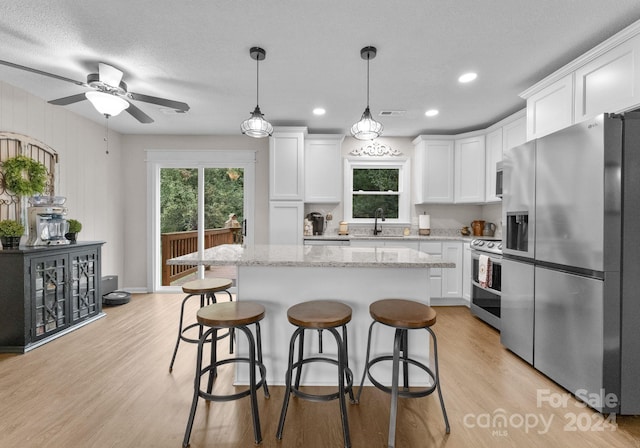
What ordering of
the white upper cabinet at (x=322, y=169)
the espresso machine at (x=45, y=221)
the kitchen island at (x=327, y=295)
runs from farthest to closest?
1. the white upper cabinet at (x=322, y=169)
2. the espresso machine at (x=45, y=221)
3. the kitchen island at (x=327, y=295)

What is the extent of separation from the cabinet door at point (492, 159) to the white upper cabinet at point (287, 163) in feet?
8.39

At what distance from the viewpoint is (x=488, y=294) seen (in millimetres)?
3562

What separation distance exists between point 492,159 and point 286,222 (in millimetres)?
2936

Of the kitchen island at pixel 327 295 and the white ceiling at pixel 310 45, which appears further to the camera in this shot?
the kitchen island at pixel 327 295

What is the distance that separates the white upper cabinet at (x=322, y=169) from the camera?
4.64 metres

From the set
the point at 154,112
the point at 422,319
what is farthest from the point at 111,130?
the point at 422,319

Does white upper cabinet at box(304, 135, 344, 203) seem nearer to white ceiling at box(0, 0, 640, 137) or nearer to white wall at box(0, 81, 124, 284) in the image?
white ceiling at box(0, 0, 640, 137)

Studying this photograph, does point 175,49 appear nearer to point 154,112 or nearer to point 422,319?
point 154,112

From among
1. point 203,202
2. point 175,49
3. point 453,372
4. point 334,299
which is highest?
point 175,49

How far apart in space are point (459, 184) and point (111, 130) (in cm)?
526

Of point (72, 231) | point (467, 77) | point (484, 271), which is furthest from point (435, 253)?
point (72, 231)

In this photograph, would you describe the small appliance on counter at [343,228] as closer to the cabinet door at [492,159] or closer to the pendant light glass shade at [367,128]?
the cabinet door at [492,159]

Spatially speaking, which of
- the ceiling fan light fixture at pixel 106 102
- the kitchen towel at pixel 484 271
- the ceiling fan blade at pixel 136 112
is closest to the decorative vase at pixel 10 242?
the ceiling fan light fixture at pixel 106 102

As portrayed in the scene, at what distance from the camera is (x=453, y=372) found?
2.47m
